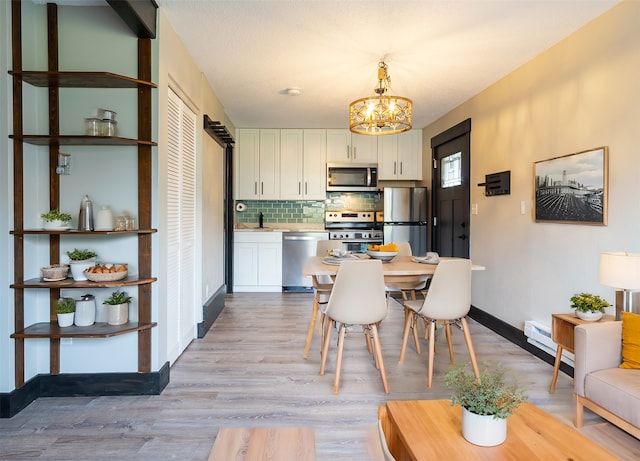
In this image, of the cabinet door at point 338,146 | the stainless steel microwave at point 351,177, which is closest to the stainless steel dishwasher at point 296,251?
the stainless steel microwave at point 351,177

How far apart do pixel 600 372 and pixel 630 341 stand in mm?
222

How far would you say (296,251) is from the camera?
5668 mm

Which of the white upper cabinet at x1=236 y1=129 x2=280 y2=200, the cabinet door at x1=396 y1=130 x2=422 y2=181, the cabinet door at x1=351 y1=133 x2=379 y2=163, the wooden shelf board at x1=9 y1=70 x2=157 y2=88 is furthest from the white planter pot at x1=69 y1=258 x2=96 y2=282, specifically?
the cabinet door at x1=396 y1=130 x2=422 y2=181

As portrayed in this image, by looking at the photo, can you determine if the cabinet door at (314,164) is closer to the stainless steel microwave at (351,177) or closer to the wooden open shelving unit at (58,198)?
the stainless steel microwave at (351,177)

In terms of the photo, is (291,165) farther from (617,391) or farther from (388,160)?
(617,391)

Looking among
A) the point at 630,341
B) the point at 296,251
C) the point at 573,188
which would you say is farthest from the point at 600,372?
the point at 296,251

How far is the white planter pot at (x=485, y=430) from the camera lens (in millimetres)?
1241

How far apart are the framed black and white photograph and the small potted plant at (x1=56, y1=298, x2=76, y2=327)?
3.38 meters

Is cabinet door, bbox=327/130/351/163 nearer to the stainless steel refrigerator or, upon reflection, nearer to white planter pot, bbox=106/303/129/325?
the stainless steel refrigerator

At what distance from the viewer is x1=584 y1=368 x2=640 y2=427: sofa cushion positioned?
5.88 ft

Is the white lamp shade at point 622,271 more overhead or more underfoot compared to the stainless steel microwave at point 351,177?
more underfoot

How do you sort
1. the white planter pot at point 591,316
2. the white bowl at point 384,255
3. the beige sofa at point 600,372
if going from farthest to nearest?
the white bowl at point 384,255 → the white planter pot at point 591,316 → the beige sofa at point 600,372

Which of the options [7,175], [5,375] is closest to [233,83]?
[7,175]

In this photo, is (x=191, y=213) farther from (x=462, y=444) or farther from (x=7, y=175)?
(x=462, y=444)
